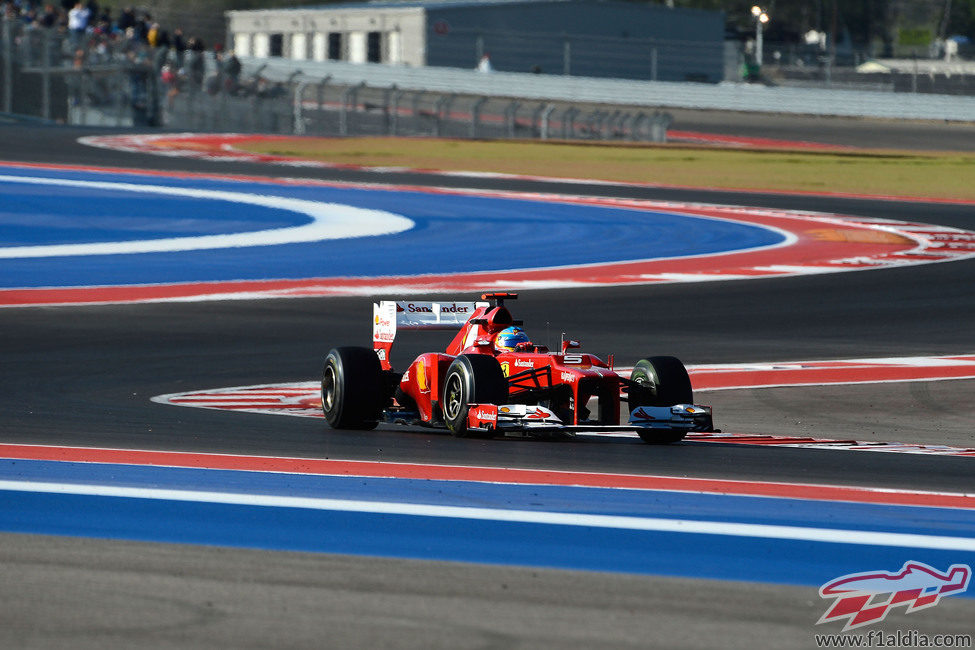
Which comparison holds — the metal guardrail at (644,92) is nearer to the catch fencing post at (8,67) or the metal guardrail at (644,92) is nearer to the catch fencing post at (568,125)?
the catch fencing post at (568,125)

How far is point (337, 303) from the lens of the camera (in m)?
15.6

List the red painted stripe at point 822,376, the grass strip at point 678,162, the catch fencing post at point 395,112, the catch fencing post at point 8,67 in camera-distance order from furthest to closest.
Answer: the catch fencing post at point 395,112
the catch fencing post at point 8,67
the grass strip at point 678,162
the red painted stripe at point 822,376

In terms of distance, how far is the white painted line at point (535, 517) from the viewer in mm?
5488

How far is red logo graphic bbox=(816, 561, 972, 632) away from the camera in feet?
14.9

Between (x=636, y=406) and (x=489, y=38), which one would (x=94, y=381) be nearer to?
(x=636, y=406)

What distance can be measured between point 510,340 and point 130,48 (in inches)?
1203

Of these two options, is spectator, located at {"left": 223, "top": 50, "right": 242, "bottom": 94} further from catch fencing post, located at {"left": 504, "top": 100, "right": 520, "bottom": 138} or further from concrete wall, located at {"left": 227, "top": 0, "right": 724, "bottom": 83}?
concrete wall, located at {"left": 227, "top": 0, "right": 724, "bottom": 83}

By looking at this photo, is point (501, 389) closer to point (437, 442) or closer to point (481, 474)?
point (437, 442)

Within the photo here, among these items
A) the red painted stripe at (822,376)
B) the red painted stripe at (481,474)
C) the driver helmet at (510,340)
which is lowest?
the red painted stripe at (822,376)

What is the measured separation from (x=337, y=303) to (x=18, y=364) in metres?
4.53

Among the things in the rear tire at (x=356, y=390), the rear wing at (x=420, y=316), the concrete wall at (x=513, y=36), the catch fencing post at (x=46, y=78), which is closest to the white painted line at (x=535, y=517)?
the rear tire at (x=356, y=390)

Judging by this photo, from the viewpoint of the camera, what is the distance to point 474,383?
7.95 metres

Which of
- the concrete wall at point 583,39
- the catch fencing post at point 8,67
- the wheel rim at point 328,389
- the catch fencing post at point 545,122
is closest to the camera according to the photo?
the wheel rim at point 328,389

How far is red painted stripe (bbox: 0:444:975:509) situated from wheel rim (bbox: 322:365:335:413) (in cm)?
158
